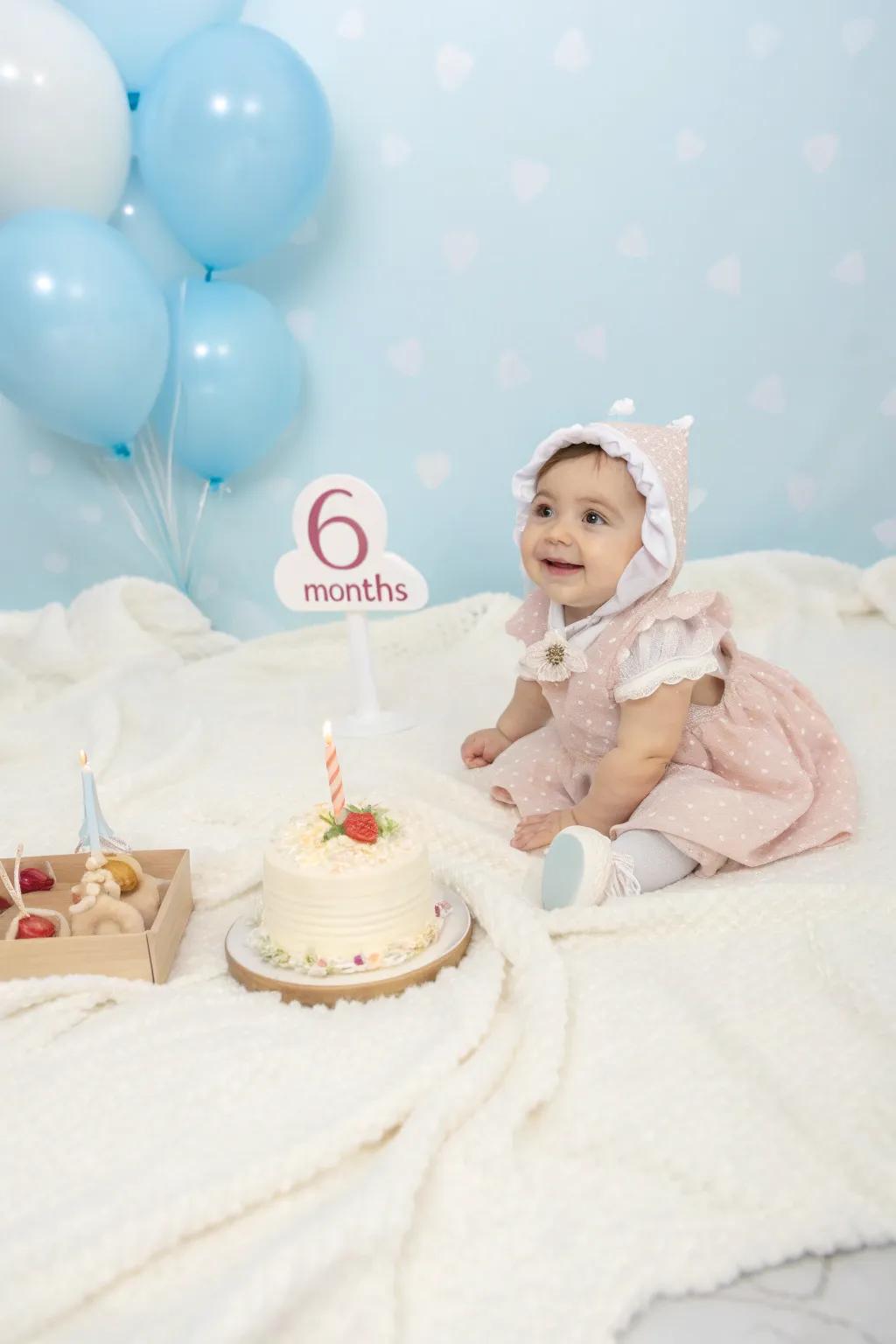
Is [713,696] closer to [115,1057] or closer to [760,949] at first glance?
[760,949]

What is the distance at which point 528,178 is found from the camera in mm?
2373

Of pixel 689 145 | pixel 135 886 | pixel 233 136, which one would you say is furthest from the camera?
pixel 689 145

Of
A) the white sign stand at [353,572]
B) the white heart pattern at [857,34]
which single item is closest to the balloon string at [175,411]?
the white sign stand at [353,572]

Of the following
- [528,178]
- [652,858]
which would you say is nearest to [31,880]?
[652,858]

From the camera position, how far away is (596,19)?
2293 mm

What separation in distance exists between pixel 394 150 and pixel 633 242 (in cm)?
53

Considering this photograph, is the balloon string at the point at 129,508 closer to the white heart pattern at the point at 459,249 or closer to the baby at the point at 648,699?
the white heart pattern at the point at 459,249

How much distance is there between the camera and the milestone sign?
1882mm

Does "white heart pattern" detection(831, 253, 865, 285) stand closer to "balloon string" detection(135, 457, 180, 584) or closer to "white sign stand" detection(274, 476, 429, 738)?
"white sign stand" detection(274, 476, 429, 738)

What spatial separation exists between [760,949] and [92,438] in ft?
5.27

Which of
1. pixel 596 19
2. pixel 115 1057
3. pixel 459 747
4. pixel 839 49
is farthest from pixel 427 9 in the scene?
pixel 115 1057

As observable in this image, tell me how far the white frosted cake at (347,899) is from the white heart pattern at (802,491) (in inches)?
64.2

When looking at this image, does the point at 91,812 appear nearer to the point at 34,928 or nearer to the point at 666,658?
the point at 34,928

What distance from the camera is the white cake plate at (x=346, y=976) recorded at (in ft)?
3.45
